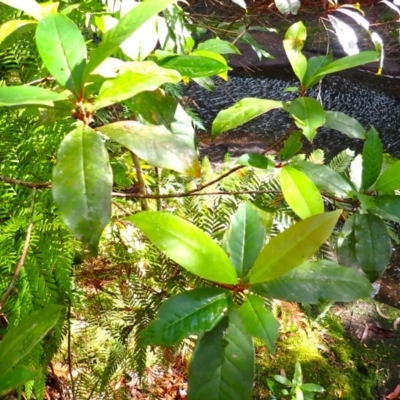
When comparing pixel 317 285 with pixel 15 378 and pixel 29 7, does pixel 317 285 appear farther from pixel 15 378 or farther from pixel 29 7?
pixel 29 7

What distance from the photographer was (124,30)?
2.05ft

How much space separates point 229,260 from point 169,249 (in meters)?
0.11

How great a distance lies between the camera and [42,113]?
2.71ft

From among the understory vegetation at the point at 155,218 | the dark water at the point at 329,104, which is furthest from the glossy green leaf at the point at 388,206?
the dark water at the point at 329,104

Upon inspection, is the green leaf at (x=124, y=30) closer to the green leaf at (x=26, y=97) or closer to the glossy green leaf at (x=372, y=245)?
the green leaf at (x=26, y=97)

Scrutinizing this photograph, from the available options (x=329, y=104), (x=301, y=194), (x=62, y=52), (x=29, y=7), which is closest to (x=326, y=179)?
(x=301, y=194)

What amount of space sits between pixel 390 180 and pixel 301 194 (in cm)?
20

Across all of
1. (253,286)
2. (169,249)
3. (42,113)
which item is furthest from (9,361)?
(42,113)

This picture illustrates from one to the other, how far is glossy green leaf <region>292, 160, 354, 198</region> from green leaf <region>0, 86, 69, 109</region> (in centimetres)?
53

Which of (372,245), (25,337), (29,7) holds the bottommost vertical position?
(372,245)

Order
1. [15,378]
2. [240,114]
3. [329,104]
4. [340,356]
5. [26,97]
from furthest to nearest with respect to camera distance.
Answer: [329,104] → [340,356] → [240,114] → [26,97] → [15,378]

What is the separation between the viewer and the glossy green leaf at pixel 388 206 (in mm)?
874

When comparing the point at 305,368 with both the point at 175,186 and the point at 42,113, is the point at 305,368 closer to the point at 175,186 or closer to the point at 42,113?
the point at 175,186

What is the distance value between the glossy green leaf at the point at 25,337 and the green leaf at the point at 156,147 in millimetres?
259
